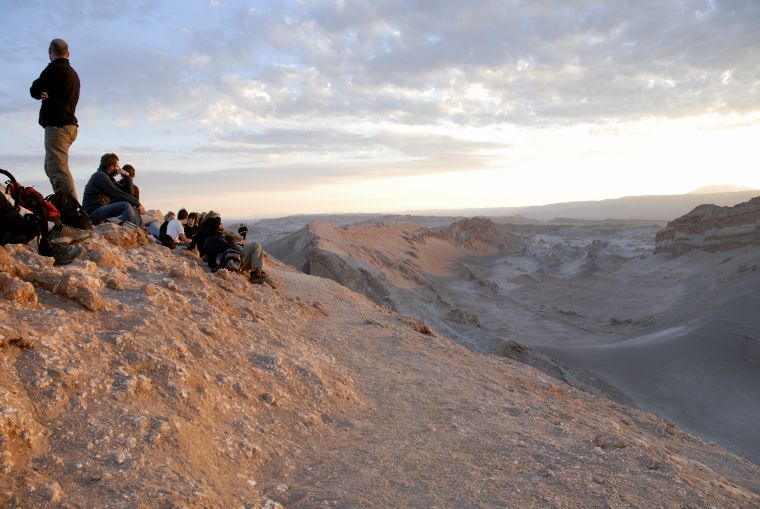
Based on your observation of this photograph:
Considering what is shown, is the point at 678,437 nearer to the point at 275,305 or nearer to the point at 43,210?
the point at 275,305

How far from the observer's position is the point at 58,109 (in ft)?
15.8

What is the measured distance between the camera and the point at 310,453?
3.45 m

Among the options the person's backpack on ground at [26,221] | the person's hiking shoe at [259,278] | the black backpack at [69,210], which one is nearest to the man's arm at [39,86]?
the black backpack at [69,210]

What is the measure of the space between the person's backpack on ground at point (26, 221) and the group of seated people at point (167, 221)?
1972mm

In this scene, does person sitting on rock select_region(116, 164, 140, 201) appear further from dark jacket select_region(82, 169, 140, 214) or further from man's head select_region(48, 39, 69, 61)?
man's head select_region(48, 39, 69, 61)

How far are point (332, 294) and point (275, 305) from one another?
212 cm

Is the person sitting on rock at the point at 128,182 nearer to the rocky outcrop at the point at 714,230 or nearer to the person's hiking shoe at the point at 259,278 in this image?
the person's hiking shoe at the point at 259,278

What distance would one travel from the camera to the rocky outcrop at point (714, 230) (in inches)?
848

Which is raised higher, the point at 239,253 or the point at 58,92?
the point at 58,92

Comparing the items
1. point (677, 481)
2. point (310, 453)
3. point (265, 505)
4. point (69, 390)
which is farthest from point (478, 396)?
point (69, 390)

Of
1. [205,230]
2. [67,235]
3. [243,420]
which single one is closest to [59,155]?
[67,235]

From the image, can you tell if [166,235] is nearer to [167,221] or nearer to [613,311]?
[167,221]

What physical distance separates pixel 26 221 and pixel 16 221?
0.28ft

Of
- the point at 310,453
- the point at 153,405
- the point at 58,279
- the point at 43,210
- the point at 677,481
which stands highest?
the point at 43,210
